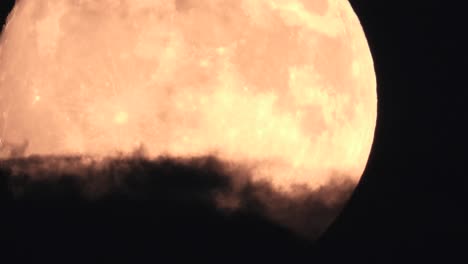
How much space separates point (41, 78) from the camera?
10.7 feet

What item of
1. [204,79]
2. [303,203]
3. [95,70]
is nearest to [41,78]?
[95,70]

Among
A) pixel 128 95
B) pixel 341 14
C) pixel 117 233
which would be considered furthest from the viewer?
pixel 341 14

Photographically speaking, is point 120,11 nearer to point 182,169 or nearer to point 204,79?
point 204,79

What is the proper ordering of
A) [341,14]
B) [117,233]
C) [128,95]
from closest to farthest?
[128,95]
[117,233]
[341,14]

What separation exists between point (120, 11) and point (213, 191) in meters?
0.85

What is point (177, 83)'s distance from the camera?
313 cm

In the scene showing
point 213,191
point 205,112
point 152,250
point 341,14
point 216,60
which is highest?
point 341,14

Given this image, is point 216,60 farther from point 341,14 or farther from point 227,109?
point 341,14

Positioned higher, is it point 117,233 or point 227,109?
point 227,109

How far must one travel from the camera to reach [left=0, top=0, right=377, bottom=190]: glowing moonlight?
314 centimetres

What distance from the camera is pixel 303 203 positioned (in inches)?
140

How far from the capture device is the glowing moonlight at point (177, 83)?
314cm

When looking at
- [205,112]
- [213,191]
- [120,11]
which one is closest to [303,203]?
[213,191]

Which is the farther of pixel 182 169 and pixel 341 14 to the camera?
pixel 341 14
